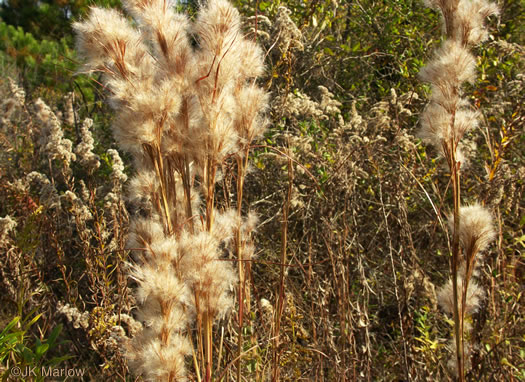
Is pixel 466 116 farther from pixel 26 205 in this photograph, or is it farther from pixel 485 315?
pixel 26 205

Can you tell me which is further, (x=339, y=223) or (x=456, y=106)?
(x=339, y=223)

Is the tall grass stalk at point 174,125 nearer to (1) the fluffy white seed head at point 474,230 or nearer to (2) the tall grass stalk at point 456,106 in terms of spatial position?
(2) the tall grass stalk at point 456,106

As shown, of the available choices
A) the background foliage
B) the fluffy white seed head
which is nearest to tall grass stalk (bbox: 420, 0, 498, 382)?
the fluffy white seed head

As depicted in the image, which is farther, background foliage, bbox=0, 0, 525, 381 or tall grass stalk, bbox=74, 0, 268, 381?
background foliage, bbox=0, 0, 525, 381

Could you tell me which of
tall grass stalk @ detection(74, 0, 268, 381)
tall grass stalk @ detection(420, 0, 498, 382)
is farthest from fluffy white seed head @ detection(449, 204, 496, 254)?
tall grass stalk @ detection(74, 0, 268, 381)

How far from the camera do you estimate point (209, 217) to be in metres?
1.07

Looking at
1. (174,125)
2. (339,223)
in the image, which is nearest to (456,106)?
(174,125)

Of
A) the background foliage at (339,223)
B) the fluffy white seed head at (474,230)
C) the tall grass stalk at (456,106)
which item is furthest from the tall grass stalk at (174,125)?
the fluffy white seed head at (474,230)

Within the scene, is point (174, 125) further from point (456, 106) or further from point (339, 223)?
point (339, 223)

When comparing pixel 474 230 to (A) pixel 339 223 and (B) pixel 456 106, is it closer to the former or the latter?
(B) pixel 456 106

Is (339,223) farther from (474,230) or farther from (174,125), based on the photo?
(174,125)

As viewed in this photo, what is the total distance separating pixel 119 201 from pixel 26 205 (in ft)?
2.75

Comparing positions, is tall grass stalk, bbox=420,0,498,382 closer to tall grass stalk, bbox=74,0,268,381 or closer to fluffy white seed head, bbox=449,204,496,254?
fluffy white seed head, bbox=449,204,496,254

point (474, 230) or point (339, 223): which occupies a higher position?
point (339, 223)
